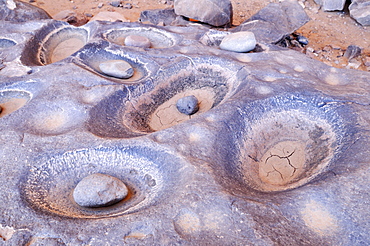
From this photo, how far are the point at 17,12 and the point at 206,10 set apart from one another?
117 inches

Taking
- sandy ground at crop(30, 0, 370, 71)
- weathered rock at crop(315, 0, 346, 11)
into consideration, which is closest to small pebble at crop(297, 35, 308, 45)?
sandy ground at crop(30, 0, 370, 71)

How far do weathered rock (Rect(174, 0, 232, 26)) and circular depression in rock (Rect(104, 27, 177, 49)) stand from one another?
1.25m

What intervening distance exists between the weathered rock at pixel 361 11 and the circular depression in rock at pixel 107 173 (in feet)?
18.3

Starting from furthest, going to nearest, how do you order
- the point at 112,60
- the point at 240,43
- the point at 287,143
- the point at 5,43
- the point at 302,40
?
the point at 302,40 → the point at 5,43 → the point at 240,43 → the point at 112,60 → the point at 287,143

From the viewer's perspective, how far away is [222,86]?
302 cm

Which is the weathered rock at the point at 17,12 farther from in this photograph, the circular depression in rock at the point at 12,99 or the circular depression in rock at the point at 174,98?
the circular depression in rock at the point at 174,98

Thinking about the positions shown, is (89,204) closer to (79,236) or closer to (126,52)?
(79,236)

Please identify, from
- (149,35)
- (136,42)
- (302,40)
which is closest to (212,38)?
(149,35)

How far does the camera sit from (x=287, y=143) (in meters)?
2.50

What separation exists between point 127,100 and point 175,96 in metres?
0.55

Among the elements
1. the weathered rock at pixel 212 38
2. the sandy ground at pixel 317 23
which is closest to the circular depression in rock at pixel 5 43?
the weathered rock at pixel 212 38

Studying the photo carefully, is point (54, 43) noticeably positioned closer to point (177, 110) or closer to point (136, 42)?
point (136, 42)

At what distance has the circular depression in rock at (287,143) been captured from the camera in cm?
219

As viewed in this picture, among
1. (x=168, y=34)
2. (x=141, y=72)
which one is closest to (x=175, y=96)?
(x=141, y=72)
